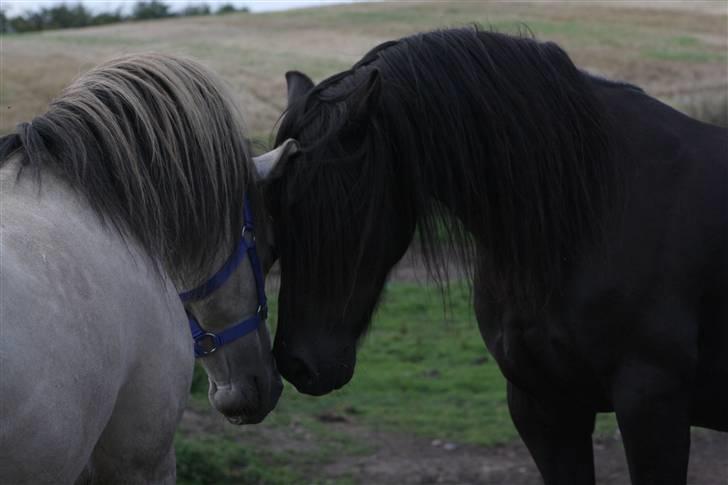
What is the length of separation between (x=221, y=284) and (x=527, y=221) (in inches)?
35.5

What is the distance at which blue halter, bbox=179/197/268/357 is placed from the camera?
281cm

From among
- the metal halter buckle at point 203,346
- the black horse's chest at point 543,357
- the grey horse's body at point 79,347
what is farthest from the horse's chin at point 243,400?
the black horse's chest at point 543,357

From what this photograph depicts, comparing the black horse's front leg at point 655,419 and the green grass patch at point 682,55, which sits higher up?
the black horse's front leg at point 655,419

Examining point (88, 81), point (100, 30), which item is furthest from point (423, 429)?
point (100, 30)

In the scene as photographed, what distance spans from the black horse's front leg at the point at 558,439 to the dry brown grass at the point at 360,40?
12272 mm

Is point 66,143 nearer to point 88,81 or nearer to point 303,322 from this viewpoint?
point 88,81

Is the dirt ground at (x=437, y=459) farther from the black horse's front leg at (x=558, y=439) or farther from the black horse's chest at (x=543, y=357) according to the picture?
the black horse's chest at (x=543, y=357)

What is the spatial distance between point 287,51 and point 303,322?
24.4 metres

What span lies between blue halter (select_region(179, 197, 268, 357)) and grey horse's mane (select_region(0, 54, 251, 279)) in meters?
0.05

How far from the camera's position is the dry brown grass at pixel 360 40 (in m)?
20.0

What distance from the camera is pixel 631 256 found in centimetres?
311

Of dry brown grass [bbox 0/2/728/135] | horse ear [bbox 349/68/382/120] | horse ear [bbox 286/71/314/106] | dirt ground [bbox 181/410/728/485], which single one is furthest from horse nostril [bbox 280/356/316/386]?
dry brown grass [bbox 0/2/728/135]

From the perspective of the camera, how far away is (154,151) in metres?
2.50

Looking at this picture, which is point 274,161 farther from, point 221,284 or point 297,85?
point 297,85
